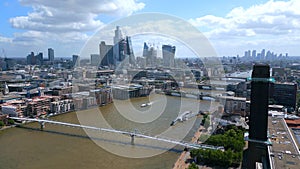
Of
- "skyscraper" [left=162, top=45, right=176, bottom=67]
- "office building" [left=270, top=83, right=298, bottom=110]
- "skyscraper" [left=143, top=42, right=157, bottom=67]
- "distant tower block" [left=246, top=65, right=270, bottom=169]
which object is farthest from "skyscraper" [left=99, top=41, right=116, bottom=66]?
"distant tower block" [left=246, top=65, right=270, bottom=169]

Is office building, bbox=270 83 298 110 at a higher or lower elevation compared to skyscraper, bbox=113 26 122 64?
lower

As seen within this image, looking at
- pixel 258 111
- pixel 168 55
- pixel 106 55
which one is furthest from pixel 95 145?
pixel 106 55

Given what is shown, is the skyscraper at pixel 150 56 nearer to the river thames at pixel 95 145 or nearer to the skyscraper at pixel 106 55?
the skyscraper at pixel 106 55

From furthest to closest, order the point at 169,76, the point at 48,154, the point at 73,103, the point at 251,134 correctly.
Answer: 1. the point at 169,76
2. the point at 73,103
3. the point at 48,154
4. the point at 251,134

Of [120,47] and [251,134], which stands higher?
[120,47]

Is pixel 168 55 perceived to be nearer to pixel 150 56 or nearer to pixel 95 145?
pixel 150 56

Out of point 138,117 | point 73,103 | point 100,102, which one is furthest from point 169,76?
point 138,117

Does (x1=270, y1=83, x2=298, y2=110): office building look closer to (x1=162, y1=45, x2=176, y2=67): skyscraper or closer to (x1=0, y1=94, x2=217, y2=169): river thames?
(x1=0, y1=94, x2=217, y2=169): river thames

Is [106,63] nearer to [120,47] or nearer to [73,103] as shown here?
[120,47]
